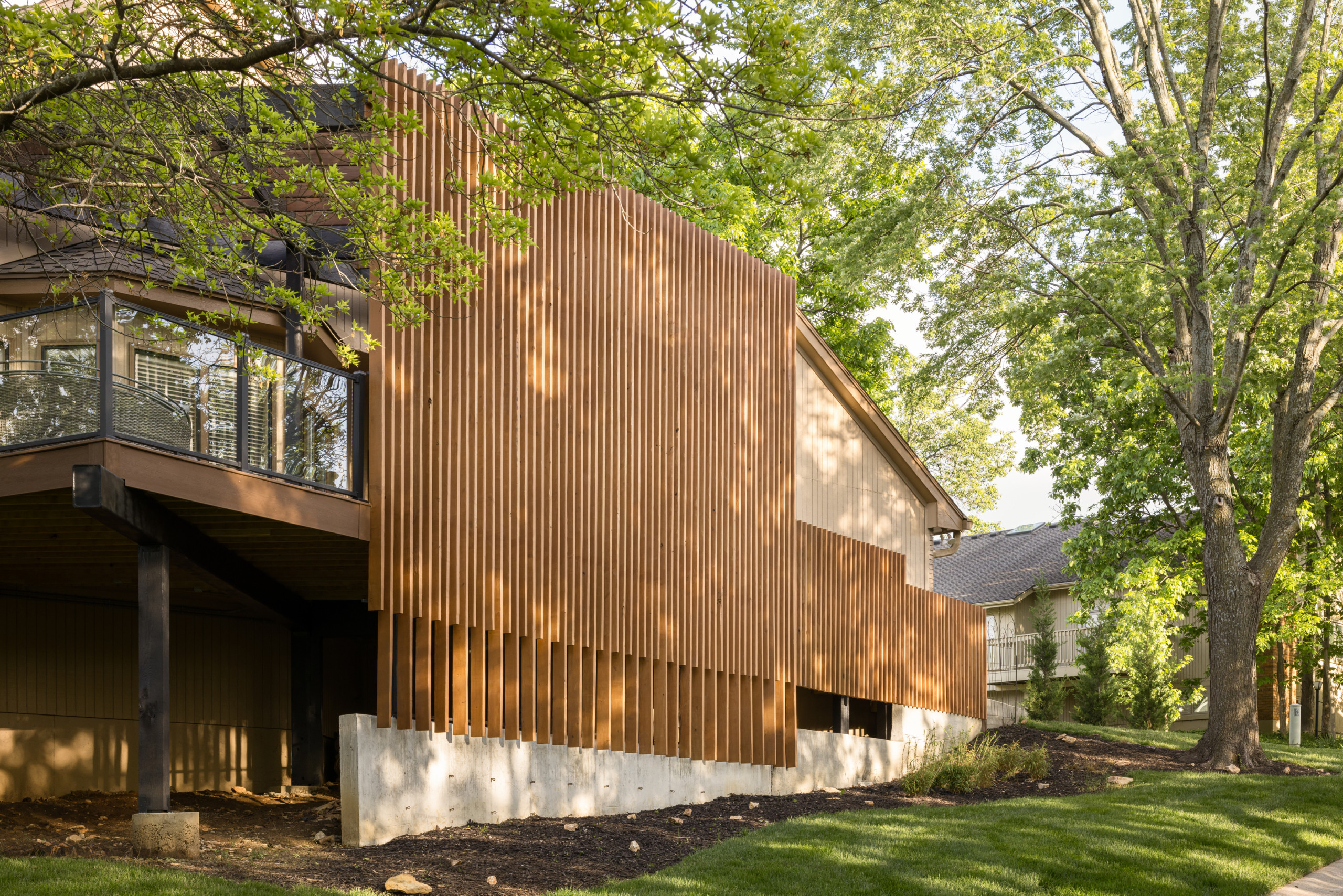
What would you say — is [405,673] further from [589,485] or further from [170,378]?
[589,485]

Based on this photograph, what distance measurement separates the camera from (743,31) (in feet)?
22.5

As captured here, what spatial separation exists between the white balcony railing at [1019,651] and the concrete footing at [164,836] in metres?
27.3

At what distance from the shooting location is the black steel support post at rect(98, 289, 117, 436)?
8.42 metres

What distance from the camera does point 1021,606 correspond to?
34.3 m

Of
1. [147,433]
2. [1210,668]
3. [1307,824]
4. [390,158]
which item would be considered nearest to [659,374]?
[390,158]

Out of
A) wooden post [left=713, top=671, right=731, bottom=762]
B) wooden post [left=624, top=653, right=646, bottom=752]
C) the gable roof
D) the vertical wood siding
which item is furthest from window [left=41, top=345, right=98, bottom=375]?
the gable roof

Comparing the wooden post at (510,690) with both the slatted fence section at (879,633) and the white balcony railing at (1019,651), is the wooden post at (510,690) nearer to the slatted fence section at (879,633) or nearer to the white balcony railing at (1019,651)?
the slatted fence section at (879,633)

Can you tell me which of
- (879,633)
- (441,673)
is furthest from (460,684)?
(879,633)

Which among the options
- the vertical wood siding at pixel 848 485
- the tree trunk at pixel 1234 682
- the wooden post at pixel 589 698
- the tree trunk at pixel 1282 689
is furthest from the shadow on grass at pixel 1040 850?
the tree trunk at pixel 1282 689

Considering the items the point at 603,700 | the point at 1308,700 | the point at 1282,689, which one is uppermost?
the point at 603,700

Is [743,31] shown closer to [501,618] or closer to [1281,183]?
[501,618]

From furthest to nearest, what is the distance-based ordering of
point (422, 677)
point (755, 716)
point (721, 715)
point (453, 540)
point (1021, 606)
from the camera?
point (1021, 606), point (755, 716), point (721, 715), point (453, 540), point (422, 677)

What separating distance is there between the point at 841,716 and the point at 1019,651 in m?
18.5

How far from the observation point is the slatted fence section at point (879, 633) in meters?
→ 15.8
